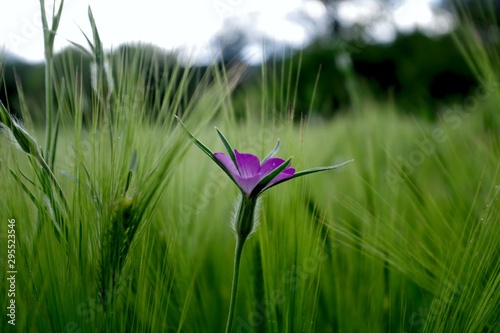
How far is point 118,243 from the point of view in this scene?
321 millimetres

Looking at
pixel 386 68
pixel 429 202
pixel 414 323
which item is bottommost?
pixel 414 323

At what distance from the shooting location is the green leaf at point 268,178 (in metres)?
0.28

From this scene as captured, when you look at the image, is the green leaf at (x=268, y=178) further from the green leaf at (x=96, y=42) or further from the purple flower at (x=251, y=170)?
the green leaf at (x=96, y=42)

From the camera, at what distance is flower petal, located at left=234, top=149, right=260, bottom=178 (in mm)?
292

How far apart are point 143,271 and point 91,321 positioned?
1.9 inches

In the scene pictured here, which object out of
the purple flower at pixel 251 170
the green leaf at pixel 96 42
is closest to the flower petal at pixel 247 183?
the purple flower at pixel 251 170

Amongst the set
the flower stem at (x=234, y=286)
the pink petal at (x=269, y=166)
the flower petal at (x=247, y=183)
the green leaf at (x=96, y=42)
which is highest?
the green leaf at (x=96, y=42)

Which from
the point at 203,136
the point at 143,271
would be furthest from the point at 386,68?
the point at 143,271

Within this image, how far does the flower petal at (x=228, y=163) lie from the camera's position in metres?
0.28

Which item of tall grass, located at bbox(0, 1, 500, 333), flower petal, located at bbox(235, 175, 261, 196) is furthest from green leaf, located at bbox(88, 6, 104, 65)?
flower petal, located at bbox(235, 175, 261, 196)

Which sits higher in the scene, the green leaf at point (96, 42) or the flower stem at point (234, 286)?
the green leaf at point (96, 42)

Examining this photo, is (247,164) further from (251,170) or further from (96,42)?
(96,42)

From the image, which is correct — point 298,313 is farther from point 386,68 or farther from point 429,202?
point 386,68

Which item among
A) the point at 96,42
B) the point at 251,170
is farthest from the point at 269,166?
the point at 96,42
